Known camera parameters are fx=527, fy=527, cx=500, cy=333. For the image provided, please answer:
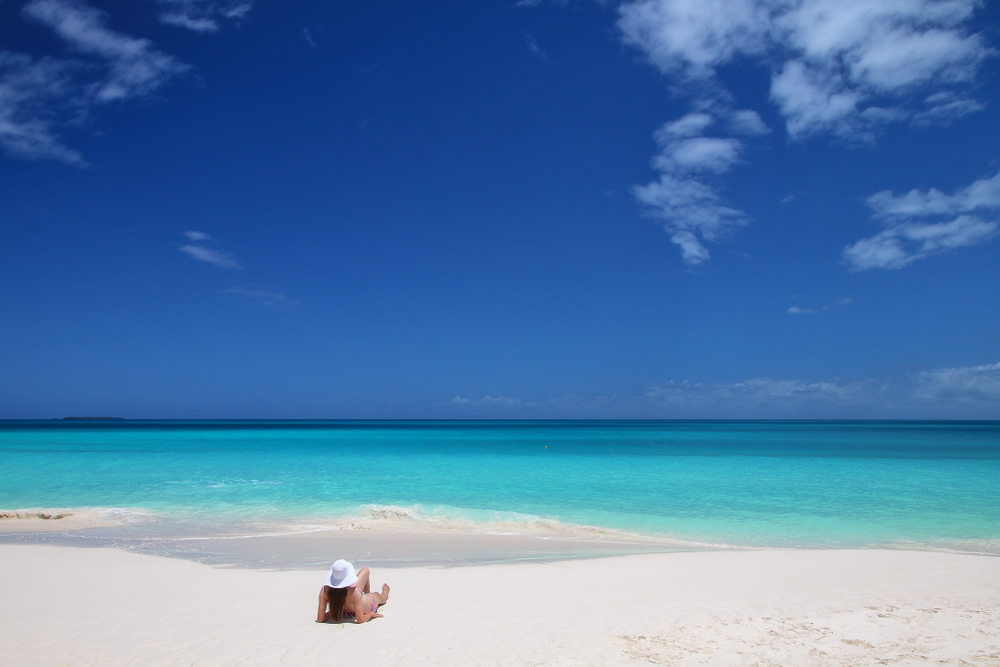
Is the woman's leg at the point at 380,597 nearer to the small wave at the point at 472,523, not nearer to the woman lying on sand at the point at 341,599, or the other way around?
the woman lying on sand at the point at 341,599

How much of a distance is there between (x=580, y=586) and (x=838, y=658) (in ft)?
10.1

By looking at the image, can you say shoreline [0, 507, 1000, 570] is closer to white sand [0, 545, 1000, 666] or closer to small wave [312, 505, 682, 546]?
small wave [312, 505, 682, 546]

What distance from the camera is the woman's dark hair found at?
5.49m

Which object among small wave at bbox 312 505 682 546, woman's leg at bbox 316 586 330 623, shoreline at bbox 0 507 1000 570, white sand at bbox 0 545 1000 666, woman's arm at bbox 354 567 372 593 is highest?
woman's arm at bbox 354 567 372 593

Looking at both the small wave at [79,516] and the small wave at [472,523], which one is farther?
the small wave at [79,516]

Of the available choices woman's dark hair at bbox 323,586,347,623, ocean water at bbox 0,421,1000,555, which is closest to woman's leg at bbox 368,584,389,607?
woman's dark hair at bbox 323,586,347,623

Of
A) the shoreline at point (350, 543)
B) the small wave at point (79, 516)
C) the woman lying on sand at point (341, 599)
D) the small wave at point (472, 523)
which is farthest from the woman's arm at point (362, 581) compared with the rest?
the small wave at point (79, 516)

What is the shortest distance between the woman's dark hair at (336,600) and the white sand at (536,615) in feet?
0.50

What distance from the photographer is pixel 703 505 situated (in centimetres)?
1457

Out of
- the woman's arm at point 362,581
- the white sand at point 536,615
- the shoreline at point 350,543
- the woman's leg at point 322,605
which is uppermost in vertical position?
the woman's arm at point 362,581

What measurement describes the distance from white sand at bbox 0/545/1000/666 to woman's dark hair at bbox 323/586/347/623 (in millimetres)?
154

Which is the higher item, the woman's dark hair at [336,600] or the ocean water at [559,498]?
the woman's dark hair at [336,600]

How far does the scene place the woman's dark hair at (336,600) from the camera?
5492mm

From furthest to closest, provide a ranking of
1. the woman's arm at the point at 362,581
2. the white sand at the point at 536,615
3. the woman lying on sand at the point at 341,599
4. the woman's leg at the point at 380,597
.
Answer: the woman's leg at the point at 380,597
the woman's arm at the point at 362,581
the woman lying on sand at the point at 341,599
the white sand at the point at 536,615
